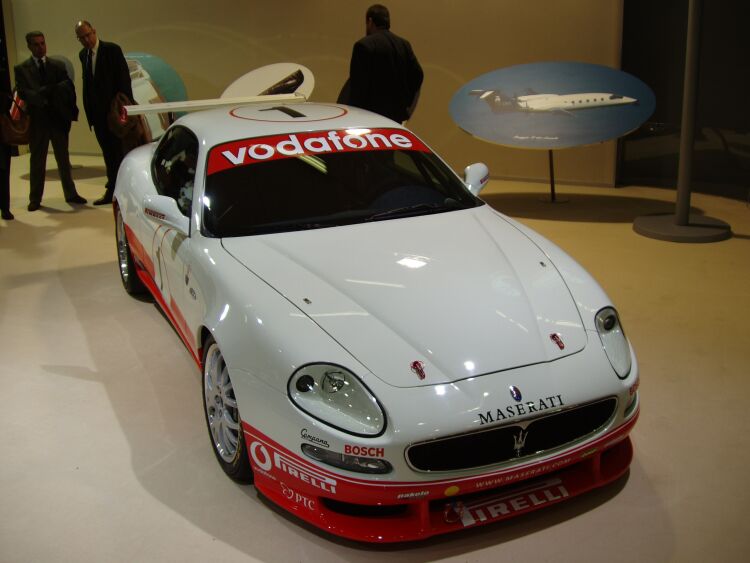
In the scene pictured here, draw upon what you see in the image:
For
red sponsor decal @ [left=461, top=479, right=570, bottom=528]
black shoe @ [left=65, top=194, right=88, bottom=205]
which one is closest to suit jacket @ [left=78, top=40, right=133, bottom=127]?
black shoe @ [left=65, top=194, right=88, bottom=205]

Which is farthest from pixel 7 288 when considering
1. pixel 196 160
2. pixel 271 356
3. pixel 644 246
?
pixel 644 246

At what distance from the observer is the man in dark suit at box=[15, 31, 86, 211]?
763cm

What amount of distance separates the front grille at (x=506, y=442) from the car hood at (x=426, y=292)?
0.19 metres

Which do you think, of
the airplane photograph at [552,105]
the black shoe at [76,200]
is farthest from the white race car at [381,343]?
the black shoe at [76,200]

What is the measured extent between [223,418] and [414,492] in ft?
2.86

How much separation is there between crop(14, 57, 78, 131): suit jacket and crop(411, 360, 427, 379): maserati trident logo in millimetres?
6217

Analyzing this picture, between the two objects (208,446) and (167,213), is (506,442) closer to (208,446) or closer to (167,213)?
(208,446)

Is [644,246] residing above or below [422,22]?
below

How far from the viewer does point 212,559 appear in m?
2.66

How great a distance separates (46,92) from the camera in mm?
7676

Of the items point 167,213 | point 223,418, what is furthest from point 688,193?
point 223,418

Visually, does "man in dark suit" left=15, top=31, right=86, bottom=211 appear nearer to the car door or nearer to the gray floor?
the gray floor

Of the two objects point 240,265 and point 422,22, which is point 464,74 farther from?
point 240,265

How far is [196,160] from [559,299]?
1821mm
